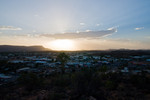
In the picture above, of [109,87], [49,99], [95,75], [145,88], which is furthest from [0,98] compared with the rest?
[145,88]

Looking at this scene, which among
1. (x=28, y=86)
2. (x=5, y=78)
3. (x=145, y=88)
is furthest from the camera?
(x=5, y=78)

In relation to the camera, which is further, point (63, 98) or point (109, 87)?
point (109, 87)

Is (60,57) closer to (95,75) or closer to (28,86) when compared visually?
(28,86)

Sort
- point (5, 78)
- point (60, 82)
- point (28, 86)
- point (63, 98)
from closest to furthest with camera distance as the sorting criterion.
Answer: point (63, 98) → point (28, 86) → point (60, 82) → point (5, 78)

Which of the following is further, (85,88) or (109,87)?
(109,87)

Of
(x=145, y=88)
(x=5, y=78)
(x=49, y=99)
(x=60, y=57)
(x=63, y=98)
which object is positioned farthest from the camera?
(x=60, y=57)

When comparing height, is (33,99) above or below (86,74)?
below

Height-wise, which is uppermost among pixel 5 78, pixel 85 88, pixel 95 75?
pixel 95 75

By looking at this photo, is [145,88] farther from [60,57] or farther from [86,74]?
[60,57]

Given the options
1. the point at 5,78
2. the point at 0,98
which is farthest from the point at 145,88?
the point at 5,78

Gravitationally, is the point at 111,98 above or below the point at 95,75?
below
